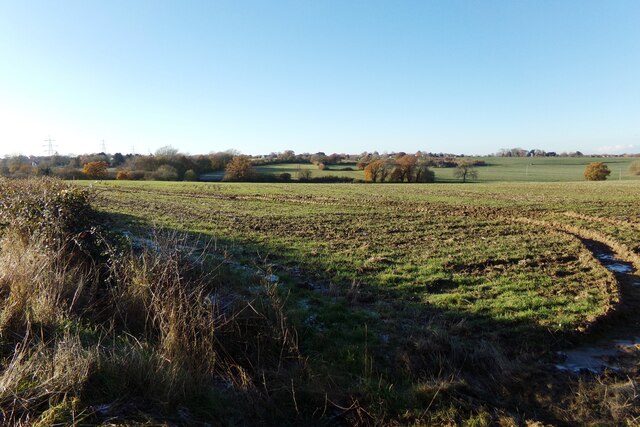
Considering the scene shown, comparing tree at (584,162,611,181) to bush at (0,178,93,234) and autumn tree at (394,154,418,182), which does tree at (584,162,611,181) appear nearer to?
autumn tree at (394,154,418,182)

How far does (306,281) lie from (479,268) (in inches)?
174

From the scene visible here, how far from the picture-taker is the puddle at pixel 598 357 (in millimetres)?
5559

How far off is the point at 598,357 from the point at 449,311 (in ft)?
7.23

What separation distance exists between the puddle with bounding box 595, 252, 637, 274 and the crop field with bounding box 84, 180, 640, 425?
0.83 feet

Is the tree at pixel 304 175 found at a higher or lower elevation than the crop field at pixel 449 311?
higher

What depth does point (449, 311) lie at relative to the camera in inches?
287

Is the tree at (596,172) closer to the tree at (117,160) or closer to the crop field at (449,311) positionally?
the crop field at (449,311)

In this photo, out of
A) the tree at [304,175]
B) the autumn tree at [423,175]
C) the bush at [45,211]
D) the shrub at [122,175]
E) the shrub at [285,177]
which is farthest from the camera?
the autumn tree at [423,175]

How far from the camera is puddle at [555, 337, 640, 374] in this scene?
5559mm

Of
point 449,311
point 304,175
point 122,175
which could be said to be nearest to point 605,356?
point 449,311

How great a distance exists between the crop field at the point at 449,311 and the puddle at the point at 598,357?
0.64 feet

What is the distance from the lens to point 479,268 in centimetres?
1033

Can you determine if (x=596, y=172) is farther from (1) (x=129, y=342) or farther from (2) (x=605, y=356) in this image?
(1) (x=129, y=342)

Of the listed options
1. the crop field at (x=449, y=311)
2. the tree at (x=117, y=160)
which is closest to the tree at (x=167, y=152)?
Result: the tree at (x=117, y=160)
